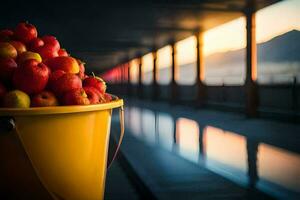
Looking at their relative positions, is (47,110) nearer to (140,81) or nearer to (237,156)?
(237,156)

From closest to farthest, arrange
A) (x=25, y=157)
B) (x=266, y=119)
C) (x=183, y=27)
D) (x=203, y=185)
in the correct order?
1. (x=25, y=157)
2. (x=203, y=185)
3. (x=266, y=119)
4. (x=183, y=27)

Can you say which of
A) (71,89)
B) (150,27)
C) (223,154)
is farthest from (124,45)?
(71,89)

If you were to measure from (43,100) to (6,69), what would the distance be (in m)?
0.37

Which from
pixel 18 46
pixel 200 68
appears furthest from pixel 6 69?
pixel 200 68

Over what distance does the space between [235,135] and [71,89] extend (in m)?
6.65

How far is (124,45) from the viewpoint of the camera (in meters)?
24.8

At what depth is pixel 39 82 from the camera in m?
2.15

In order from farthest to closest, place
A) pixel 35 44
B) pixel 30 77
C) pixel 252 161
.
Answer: pixel 252 161, pixel 35 44, pixel 30 77

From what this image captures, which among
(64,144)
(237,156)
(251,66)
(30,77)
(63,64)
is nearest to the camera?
(64,144)

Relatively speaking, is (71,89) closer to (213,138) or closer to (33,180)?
(33,180)

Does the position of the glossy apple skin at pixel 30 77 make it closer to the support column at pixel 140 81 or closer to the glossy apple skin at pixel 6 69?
the glossy apple skin at pixel 6 69

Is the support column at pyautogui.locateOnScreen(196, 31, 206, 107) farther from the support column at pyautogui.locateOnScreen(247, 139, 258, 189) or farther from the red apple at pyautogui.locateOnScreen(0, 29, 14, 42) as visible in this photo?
the red apple at pyautogui.locateOnScreen(0, 29, 14, 42)

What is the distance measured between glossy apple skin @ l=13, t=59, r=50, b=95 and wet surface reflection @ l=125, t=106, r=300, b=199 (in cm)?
278

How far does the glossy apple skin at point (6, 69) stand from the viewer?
7.26 ft
